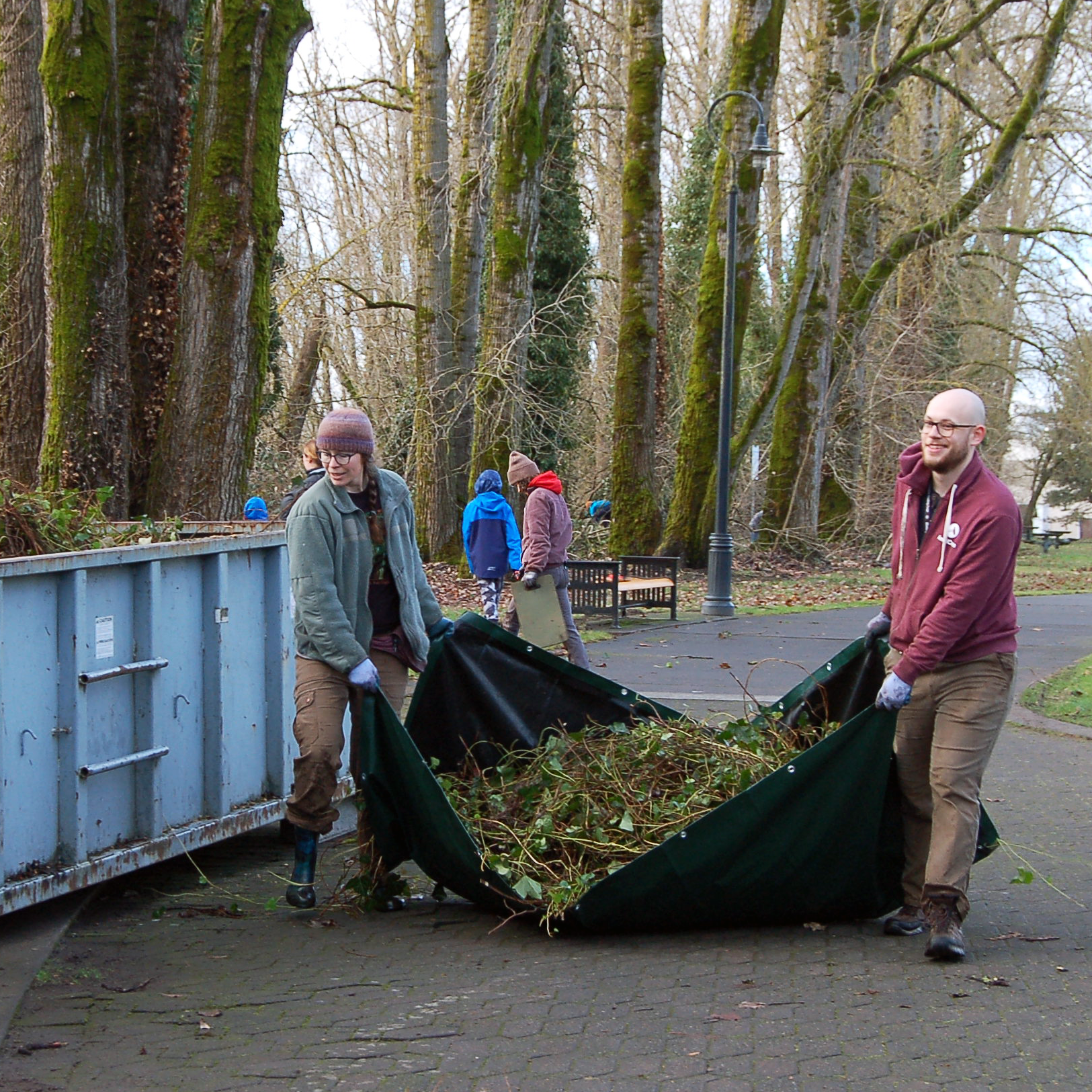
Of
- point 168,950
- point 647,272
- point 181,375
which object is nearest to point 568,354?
point 647,272

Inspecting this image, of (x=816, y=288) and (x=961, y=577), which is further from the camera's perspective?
(x=816, y=288)

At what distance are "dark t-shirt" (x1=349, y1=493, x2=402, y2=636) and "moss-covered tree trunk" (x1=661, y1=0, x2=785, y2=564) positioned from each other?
1738cm

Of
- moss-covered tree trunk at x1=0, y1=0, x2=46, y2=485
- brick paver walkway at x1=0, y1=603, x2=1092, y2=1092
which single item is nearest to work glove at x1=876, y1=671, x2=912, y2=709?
brick paver walkway at x1=0, y1=603, x2=1092, y2=1092

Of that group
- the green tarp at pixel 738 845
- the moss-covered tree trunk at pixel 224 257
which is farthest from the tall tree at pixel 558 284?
the green tarp at pixel 738 845

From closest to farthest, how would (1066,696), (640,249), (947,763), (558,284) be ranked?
1. (947,763)
2. (1066,696)
3. (640,249)
4. (558,284)

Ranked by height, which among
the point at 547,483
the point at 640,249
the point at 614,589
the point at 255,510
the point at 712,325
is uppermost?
the point at 640,249

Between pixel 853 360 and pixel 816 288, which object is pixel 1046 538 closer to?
pixel 853 360

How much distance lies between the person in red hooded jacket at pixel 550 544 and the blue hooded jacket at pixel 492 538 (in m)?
1.65

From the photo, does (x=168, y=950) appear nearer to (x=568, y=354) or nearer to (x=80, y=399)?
(x=80, y=399)

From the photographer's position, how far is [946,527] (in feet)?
16.4

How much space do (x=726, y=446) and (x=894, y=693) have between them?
1371 cm

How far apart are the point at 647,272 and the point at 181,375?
11966mm

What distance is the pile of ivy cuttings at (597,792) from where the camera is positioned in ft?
17.1

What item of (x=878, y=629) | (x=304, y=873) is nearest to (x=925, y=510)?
(x=878, y=629)
